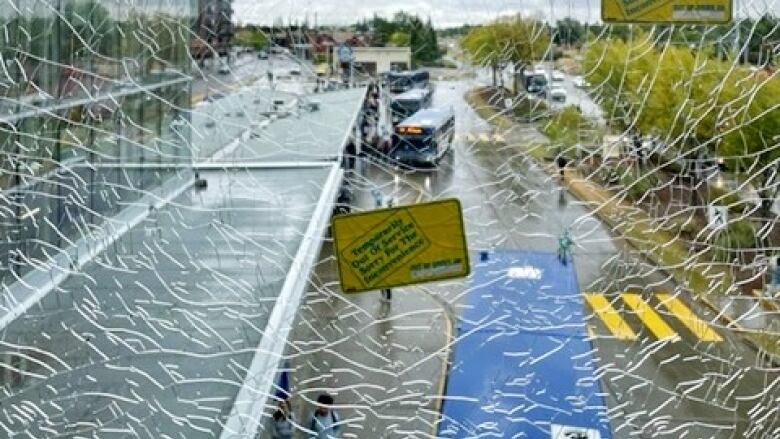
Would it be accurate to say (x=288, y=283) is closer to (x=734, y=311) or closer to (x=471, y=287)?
(x=471, y=287)

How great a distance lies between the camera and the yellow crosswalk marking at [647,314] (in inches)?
23.0

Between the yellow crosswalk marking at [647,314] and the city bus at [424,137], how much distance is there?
20 cm

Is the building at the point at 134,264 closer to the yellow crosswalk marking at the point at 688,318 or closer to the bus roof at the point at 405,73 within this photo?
the bus roof at the point at 405,73

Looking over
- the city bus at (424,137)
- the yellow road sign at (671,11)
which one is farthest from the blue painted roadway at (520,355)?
the yellow road sign at (671,11)

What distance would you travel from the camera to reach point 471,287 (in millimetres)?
608

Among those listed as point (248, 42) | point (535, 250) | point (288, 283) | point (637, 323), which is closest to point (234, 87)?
point (248, 42)

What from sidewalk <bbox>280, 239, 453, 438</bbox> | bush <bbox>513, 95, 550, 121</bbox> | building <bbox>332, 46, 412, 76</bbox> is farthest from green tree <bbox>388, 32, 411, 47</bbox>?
sidewalk <bbox>280, 239, 453, 438</bbox>

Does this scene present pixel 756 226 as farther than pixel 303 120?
No

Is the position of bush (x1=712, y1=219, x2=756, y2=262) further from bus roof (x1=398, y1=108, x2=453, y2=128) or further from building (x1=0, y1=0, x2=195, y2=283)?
building (x1=0, y1=0, x2=195, y2=283)

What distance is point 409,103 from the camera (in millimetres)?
611

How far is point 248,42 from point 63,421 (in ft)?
1.23

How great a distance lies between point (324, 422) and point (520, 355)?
188mm

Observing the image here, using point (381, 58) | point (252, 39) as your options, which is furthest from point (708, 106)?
point (252, 39)

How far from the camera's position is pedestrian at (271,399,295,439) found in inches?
25.3
